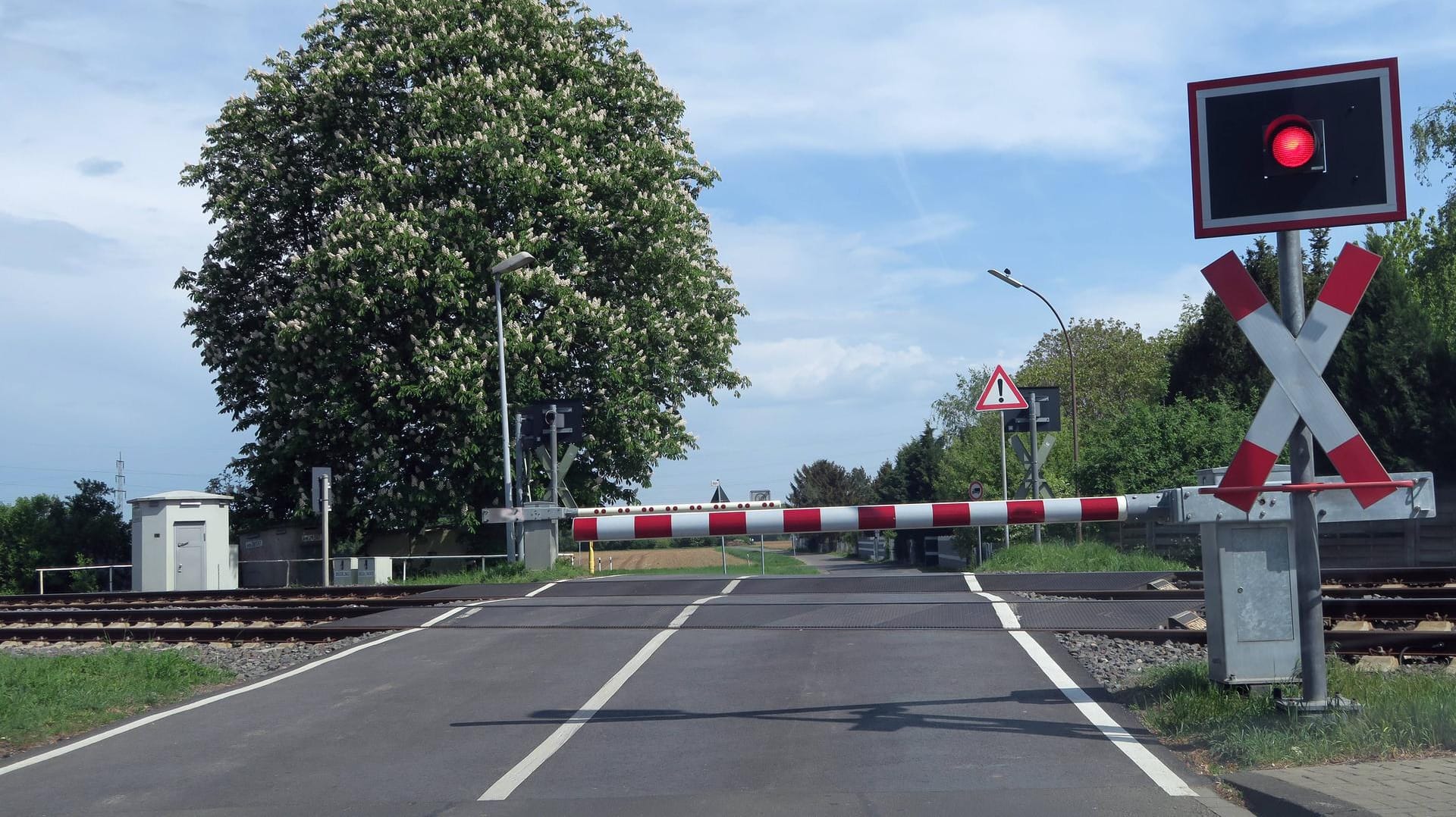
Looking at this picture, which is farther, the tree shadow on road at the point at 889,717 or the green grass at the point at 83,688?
the green grass at the point at 83,688

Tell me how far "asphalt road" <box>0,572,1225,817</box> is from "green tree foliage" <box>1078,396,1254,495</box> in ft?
76.5

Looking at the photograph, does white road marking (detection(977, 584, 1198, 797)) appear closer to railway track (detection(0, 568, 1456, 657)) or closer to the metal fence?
railway track (detection(0, 568, 1456, 657))

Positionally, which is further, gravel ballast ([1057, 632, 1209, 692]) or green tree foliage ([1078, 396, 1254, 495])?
green tree foliage ([1078, 396, 1254, 495])

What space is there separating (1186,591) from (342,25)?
27.9 metres

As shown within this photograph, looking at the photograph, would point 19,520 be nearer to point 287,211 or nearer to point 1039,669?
point 287,211

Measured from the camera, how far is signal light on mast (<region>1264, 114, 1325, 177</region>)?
22.5 ft

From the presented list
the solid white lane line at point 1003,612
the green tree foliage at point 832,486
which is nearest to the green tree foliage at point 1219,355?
the solid white lane line at point 1003,612

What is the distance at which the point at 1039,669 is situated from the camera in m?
9.12

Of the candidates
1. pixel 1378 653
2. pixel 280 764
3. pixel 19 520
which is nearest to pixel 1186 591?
pixel 1378 653

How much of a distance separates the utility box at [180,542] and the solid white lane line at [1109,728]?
22.5m

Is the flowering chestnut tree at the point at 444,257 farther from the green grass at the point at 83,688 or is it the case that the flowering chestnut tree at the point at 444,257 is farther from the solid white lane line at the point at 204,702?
the green grass at the point at 83,688

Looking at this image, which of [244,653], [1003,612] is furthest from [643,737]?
[244,653]

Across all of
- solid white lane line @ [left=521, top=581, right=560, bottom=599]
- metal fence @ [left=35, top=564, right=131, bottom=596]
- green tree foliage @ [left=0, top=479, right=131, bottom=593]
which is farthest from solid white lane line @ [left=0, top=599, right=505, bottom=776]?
green tree foliage @ [left=0, top=479, right=131, bottom=593]

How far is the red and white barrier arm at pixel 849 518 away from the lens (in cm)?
977
